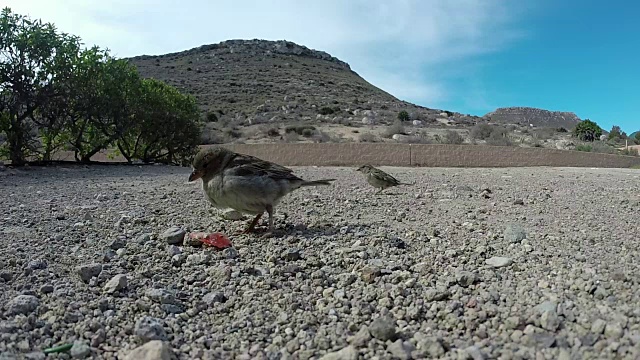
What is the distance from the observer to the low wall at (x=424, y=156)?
1941cm

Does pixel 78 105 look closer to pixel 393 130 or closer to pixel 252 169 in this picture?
pixel 252 169

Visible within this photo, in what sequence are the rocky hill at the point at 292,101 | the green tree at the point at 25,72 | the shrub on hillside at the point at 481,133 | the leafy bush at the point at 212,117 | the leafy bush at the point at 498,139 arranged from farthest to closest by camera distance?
1. the leafy bush at the point at 212,117
2. the rocky hill at the point at 292,101
3. the shrub on hillside at the point at 481,133
4. the leafy bush at the point at 498,139
5. the green tree at the point at 25,72

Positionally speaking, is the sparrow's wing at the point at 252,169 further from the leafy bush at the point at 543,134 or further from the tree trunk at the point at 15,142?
the leafy bush at the point at 543,134

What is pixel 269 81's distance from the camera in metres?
47.7

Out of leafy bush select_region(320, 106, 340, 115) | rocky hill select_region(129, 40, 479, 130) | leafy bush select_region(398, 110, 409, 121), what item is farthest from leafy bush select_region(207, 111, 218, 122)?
leafy bush select_region(398, 110, 409, 121)

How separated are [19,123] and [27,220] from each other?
11.0 meters

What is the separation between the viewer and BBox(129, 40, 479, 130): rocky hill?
1535 inches

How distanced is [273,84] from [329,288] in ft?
149

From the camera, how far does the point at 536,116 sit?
61.8m

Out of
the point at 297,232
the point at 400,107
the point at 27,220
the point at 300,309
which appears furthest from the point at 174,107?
the point at 400,107

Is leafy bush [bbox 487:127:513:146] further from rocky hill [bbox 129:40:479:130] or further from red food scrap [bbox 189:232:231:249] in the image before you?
red food scrap [bbox 189:232:231:249]

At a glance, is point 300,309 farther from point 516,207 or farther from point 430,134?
point 430,134

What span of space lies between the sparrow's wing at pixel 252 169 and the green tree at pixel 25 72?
12.1m

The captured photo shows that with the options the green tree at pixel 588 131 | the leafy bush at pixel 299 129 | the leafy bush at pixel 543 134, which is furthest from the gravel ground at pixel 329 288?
the green tree at pixel 588 131
